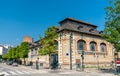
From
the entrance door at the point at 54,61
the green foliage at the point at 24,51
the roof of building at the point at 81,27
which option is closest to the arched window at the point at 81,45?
the roof of building at the point at 81,27

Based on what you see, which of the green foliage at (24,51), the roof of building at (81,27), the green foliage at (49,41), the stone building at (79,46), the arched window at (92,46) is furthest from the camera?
the green foliage at (24,51)

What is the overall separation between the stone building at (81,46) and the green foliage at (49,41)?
5.81ft

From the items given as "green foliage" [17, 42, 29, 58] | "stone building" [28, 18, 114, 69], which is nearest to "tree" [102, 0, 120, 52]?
"stone building" [28, 18, 114, 69]

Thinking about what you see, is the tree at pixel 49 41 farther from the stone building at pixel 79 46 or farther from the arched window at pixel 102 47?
the arched window at pixel 102 47

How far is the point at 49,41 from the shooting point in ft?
116

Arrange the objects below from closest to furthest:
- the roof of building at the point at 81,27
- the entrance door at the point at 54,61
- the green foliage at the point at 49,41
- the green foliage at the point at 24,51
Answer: the green foliage at the point at 49,41, the roof of building at the point at 81,27, the entrance door at the point at 54,61, the green foliage at the point at 24,51

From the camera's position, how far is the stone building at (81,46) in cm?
3634

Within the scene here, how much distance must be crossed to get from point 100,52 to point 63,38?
10874mm

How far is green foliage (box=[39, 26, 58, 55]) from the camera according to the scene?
35281 mm

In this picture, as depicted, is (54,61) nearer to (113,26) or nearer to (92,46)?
(92,46)

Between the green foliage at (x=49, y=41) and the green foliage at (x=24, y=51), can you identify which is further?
the green foliage at (x=24, y=51)

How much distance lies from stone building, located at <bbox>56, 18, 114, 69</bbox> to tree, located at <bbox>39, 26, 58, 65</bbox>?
1.67 metres

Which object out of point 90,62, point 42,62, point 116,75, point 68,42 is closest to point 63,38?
point 68,42

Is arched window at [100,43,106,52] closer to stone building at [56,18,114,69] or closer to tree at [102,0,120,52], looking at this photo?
stone building at [56,18,114,69]
